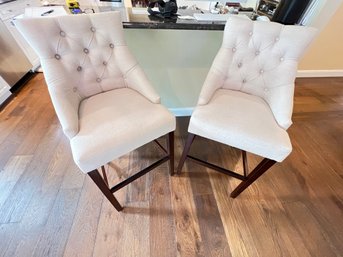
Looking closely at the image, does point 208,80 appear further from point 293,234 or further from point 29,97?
point 29,97

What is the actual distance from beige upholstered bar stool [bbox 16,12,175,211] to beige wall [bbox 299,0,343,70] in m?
2.32

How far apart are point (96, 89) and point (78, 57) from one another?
0.20 metres

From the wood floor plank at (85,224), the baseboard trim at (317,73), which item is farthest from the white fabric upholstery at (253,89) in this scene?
the baseboard trim at (317,73)

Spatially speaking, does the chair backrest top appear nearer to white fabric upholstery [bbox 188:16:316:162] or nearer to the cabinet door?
white fabric upholstery [bbox 188:16:316:162]

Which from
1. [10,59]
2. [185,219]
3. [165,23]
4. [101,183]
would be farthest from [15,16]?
[185,219]

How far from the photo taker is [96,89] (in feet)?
3.50

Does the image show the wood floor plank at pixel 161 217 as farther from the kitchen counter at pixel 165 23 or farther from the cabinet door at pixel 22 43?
the cabinet door at pixel 22 43

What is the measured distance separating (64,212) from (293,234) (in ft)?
4.64

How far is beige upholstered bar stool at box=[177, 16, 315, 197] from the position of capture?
2.89 feet

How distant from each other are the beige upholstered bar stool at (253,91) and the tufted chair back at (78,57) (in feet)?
1.20

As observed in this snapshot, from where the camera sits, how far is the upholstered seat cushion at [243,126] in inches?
33.5

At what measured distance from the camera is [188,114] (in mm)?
1808

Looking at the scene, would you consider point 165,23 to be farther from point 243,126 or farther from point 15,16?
point 15,16

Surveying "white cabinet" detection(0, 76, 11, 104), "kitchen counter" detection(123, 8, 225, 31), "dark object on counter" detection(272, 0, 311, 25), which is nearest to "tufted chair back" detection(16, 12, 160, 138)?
"kitchen counter" detection(123, 8, 225, 31)
